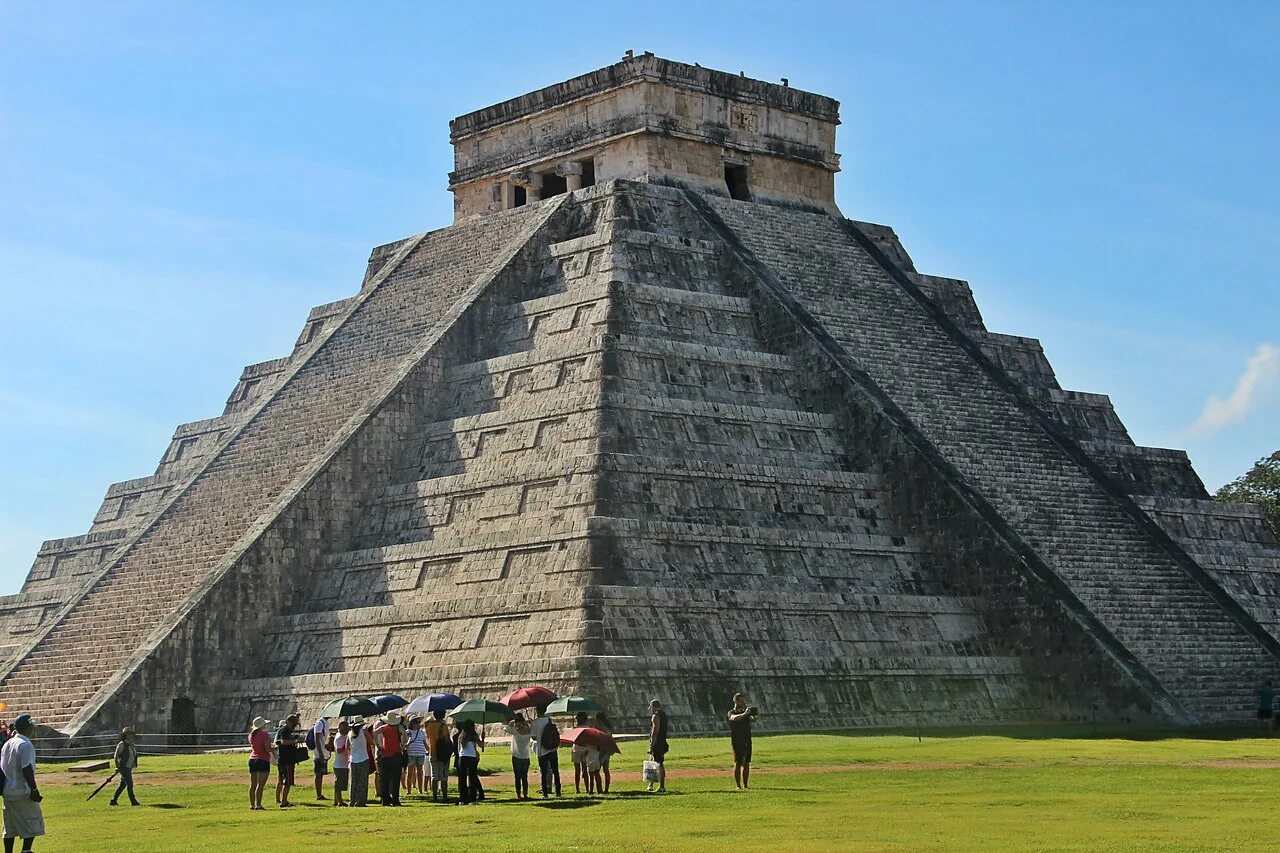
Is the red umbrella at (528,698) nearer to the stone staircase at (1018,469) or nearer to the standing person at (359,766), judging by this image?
the standing person at (359,766)

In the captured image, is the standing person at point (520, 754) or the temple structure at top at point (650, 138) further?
the temple structure at top at point (650, 138)

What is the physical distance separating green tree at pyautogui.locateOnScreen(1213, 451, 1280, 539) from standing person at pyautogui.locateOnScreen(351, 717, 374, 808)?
121 feet

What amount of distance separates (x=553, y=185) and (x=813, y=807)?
956 inches

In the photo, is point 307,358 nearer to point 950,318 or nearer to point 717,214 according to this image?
point 717,214

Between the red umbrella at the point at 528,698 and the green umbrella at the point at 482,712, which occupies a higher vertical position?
the red umbrella at the point at 528,698

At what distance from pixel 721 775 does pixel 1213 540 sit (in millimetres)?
17613

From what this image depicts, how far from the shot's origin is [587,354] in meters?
32.6

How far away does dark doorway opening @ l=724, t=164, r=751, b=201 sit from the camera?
134 feet

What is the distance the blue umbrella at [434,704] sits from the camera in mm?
23797

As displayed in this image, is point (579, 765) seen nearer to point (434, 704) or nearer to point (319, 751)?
point (434, 704)

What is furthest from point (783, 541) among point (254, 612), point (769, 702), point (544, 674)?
point (254, 612)


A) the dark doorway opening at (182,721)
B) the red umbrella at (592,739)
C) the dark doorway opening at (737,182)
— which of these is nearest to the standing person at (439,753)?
the red umbrella at (592,739)

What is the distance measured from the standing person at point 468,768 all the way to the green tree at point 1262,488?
3678 centimetres

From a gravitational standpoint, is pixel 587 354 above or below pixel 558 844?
above
